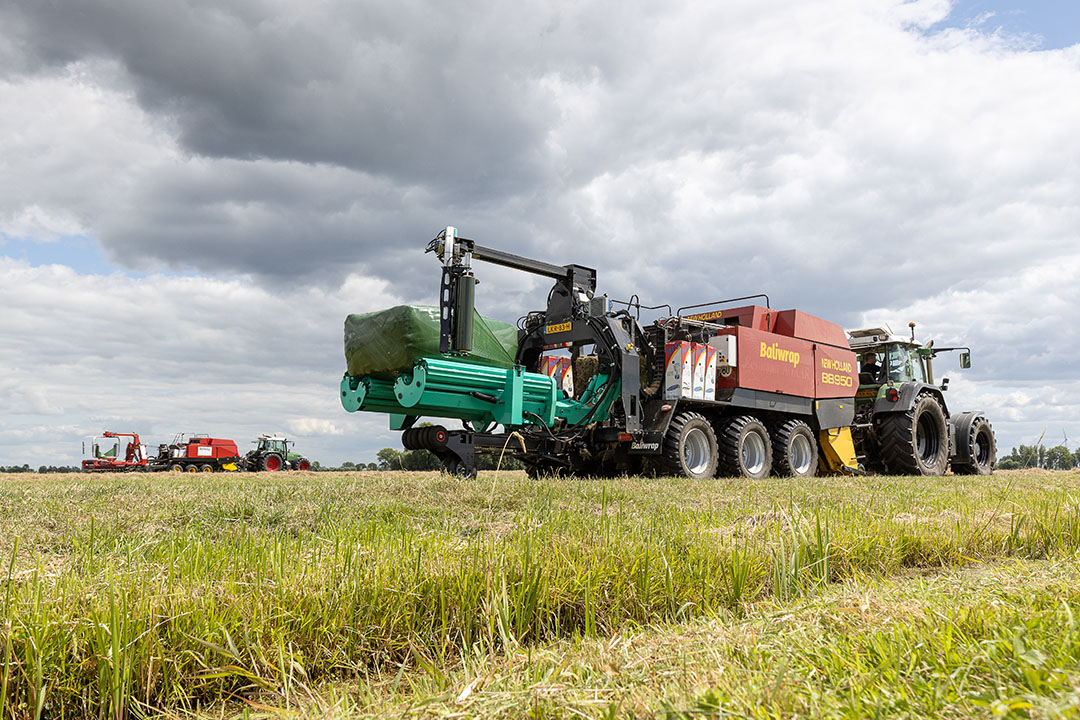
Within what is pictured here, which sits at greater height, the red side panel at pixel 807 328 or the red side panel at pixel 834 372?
the red side panel at pixel 807 328

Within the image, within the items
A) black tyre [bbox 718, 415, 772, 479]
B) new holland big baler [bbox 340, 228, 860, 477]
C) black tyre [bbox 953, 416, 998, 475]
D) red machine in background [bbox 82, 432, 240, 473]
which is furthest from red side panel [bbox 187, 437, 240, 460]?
black tyre [bbox 953, 416, 998, 475]

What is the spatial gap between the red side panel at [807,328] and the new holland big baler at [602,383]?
2cm

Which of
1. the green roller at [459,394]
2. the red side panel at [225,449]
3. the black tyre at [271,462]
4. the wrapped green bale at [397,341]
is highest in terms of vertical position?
the wrapped green bale at [397,341]

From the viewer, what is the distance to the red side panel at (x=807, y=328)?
12.4 metres

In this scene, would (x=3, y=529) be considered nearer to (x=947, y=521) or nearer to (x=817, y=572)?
(x=817, y=572)

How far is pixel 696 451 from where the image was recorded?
35.2 feet

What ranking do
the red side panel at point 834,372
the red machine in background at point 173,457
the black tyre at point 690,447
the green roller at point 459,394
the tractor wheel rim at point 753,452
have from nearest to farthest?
the green roller at point 459,394, the black tyre at point 690,447, the tractor wheel rim at point 753,452, the red side panel at point 834,372, the red machine in background at point 173,457

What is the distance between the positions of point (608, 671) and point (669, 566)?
1.20m

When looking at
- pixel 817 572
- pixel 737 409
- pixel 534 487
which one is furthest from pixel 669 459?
pixel 817 572

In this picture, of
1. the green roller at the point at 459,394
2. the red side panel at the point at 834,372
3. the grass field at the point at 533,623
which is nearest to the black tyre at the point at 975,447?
the red side panel at the point at 834,372

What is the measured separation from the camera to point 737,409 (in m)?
11.6

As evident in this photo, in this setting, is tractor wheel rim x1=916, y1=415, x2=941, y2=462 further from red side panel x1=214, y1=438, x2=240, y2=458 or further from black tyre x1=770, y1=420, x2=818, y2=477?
red side panel x1=214, y1=438, x2=240, y2=458

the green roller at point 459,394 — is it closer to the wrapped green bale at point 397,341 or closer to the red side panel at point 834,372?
the wrapped green bale at point 397,341

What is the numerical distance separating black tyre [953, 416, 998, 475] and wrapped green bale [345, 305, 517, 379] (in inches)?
470
